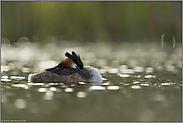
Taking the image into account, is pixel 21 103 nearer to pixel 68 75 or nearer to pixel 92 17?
pixel 68 75

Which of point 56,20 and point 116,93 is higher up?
point 56,20

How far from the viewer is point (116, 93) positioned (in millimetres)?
8555

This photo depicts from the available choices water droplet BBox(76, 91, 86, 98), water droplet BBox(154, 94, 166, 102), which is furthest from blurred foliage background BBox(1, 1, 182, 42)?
water droplet BBox(154, 94, 166, 102)

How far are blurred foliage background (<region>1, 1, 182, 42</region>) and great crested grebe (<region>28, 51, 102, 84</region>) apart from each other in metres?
16.6

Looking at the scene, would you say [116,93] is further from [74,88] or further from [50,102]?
[50,102]

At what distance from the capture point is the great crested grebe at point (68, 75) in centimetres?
1011

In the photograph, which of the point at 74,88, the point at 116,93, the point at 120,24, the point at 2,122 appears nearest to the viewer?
the point at 2,122

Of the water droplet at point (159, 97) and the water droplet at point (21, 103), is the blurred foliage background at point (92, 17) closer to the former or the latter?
the water droplet at point (21, 103)

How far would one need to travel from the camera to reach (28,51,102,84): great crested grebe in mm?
10109

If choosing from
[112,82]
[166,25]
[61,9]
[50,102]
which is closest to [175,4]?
[166,25]

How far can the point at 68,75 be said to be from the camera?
10.2m

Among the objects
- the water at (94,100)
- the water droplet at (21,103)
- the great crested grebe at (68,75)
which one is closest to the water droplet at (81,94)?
the water at (94,100)

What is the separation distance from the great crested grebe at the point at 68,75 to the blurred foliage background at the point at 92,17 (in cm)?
1663

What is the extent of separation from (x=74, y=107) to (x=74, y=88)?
2006 mm
